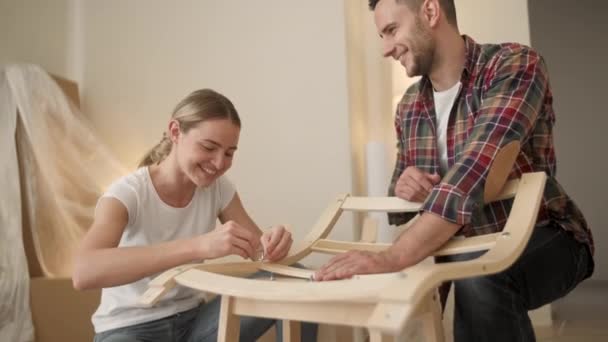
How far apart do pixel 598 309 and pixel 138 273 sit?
2346mm

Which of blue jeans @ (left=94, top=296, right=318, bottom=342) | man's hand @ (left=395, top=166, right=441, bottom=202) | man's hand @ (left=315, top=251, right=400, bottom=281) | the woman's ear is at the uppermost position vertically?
the woman's ear

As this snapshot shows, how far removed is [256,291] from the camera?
0.62 meters

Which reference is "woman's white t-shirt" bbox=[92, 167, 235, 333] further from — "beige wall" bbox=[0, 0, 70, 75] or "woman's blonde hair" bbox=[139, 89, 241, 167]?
"beige wall" bbox=[0, 0, 70, 75]

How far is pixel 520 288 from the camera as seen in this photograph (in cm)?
86

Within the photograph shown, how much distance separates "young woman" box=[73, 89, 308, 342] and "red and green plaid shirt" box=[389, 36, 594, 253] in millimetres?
348

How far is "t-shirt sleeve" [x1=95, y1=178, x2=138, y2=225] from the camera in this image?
99 cm

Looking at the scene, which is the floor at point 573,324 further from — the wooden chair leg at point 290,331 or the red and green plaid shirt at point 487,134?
the red and green plaid shirt at point 487,134

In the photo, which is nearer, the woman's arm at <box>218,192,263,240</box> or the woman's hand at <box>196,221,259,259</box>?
the woman's hand at <box>196,221,259,259</box>

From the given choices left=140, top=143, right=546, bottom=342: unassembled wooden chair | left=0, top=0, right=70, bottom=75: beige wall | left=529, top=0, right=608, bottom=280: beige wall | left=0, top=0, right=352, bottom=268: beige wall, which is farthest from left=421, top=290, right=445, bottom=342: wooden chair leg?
left=529, top=0, right=608, bottom=280: beige wall

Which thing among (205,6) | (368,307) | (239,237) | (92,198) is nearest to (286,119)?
(205,6)

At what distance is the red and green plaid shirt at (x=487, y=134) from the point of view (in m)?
0.81

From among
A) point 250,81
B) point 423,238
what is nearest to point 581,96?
point 250,81

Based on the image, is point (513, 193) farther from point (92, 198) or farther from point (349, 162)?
point (92, 198)

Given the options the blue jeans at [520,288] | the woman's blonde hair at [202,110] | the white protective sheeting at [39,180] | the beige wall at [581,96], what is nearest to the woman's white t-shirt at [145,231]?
the woman's blonde hair at [202,110]
